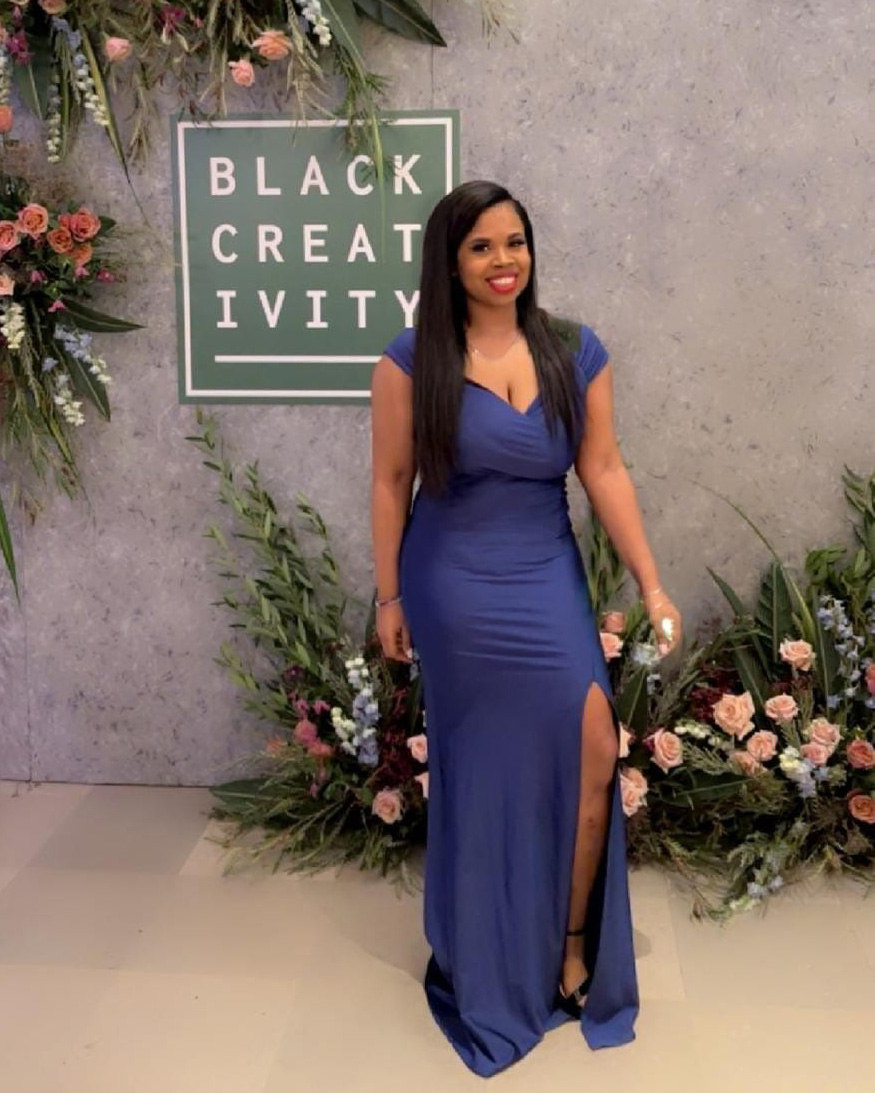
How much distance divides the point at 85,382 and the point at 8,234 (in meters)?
0.43

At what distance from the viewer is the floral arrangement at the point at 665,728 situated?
2738 millimetres

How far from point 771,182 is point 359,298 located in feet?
3.56

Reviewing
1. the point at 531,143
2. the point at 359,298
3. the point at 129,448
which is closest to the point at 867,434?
the point at 531,143

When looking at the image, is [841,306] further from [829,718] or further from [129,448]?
[129,448]

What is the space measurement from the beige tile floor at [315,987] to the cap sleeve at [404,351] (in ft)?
Answer: 4.28

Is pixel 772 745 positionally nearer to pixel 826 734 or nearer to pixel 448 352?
pixel 826 734

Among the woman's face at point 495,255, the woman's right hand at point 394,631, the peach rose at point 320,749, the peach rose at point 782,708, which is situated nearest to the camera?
the woman's face at point 495,255

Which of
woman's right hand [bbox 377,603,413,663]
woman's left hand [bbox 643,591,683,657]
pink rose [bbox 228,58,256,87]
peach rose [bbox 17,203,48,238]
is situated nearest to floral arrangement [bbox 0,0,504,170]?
pink rose [bbox 228,58,256,87]

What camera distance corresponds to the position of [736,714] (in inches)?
108

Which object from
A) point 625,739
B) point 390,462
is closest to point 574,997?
point 625,739

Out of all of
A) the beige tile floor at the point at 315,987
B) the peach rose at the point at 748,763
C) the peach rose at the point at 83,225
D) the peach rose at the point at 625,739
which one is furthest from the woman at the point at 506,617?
the peach rose at the point at 83,225

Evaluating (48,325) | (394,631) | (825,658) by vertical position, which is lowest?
(825,658)

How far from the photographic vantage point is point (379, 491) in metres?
2.13

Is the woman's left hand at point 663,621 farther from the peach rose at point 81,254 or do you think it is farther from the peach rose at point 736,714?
the peach rose at point 81,254
